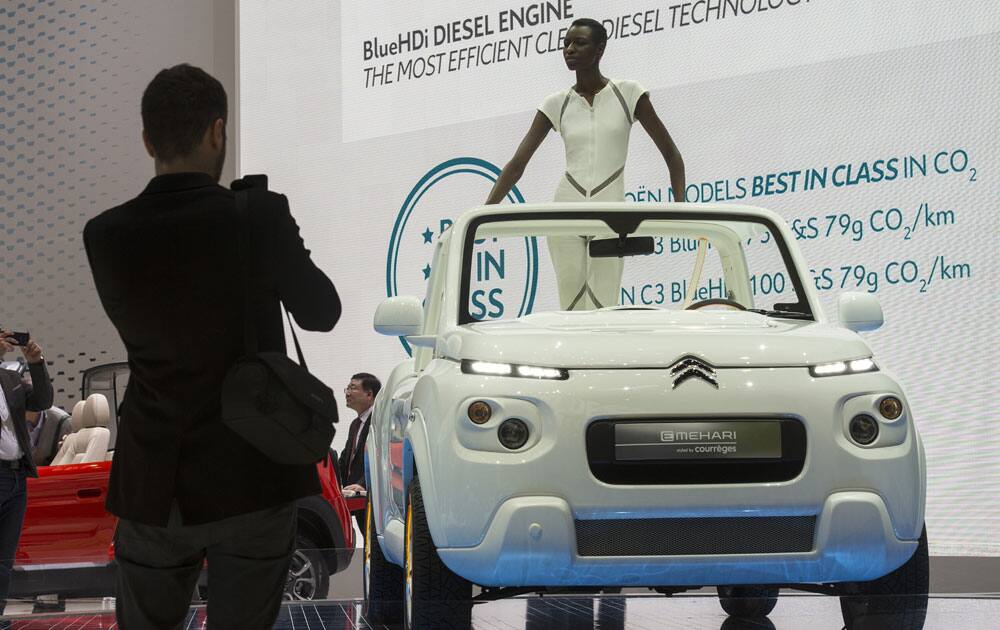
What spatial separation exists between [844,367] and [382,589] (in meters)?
1.94

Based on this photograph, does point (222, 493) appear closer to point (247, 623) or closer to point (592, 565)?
point (247, 623)

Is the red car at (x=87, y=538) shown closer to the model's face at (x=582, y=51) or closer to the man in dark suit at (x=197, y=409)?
the model's face at (x=582, y=51)

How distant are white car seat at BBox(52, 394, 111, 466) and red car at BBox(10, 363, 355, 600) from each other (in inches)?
32.1

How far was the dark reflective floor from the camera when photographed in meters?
4.30

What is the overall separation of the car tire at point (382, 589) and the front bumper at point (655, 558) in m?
1.28

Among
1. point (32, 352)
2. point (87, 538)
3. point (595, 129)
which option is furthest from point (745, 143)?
point (87, 538)

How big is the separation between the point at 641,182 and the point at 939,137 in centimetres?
194

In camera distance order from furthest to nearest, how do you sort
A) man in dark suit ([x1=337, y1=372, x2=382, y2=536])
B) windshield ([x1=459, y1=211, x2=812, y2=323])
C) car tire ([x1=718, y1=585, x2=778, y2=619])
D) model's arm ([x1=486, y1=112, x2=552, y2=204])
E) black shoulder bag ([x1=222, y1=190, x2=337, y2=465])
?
man in dark suit ([x1=337, y1=372, x2=382, y2=536]), model's arm ([x1=486, y1=112, x2=552, y2=204]), car tire ([x1=718, y1=585, x2=778, y2=619]), windshield ([x1=459, y1=211, x2=812, y2=323]), black shoulder bag ([x1=222, y1=190, x2=337, y2=465])

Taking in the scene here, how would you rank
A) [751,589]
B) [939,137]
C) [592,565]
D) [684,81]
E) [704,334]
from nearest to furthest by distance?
1. [592,565]
2. [704,334]
3. [751,589]
4. [939,137]
5. [684,81]

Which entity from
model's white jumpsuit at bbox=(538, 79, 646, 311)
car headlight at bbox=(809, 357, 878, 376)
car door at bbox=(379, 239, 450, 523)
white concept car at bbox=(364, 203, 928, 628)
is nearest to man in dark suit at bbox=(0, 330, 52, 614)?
car door at bbox=(379, 239, 450, 523)

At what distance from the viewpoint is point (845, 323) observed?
3947mm

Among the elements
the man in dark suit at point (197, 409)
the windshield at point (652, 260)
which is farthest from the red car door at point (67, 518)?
the man in dark suit at point (197, 409)

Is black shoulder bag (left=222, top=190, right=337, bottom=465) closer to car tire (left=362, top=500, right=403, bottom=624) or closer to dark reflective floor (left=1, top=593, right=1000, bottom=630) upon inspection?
dark reflective floor (left=1, top=593, right=1000, bottom=630)

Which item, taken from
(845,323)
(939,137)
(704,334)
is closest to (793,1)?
(939,137)
